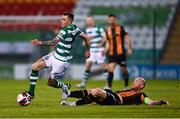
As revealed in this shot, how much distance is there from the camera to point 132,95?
13.3 metres

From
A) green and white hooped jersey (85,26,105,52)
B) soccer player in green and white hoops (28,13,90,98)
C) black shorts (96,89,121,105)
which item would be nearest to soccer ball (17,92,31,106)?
soccer player in green and white hoops (28,13,90,98)

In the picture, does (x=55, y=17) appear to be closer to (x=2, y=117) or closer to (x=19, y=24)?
(x=19, y=24)

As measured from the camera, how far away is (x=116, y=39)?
21.1 meters

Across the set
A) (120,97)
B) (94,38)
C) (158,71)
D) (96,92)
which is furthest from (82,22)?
(96,92)

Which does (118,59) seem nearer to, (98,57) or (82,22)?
(98,57)

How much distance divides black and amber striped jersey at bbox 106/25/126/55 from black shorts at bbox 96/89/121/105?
761 cm

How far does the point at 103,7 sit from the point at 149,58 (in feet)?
20.8

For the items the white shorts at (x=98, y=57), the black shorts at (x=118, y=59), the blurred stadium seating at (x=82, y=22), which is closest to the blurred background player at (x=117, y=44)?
the black shorts at (x=118, y=59)

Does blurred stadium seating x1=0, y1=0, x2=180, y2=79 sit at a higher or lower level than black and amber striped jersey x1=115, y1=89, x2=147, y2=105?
higher

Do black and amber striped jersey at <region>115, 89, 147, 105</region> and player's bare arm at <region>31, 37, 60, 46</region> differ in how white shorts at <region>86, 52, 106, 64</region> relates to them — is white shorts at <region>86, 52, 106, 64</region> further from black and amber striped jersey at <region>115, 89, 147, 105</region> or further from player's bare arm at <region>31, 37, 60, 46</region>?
black and amber striped jersey at <region>115, 89, 147, 105</region>

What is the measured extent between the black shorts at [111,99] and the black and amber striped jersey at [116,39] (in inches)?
299

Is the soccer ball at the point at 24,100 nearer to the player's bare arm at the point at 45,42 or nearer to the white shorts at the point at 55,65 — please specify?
the white shorts at the point at 55,65

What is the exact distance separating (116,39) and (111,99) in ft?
26.4

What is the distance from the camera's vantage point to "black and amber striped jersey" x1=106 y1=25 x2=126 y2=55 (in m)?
21.0
